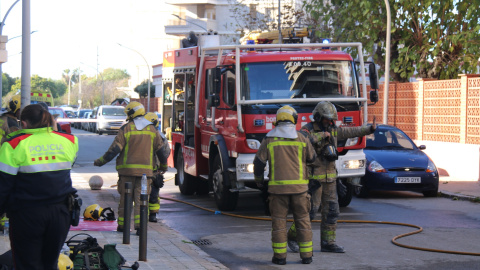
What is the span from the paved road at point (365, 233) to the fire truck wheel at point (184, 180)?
202 millimetres

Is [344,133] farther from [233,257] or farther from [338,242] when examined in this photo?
[233,257]

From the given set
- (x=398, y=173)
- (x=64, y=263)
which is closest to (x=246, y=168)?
(x=398, y=173)

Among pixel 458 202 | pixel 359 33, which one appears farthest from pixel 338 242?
pixel 359 33

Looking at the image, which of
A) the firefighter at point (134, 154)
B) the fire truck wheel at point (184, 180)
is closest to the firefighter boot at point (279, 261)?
the firefighter at point (134, 154)

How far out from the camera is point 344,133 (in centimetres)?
1005

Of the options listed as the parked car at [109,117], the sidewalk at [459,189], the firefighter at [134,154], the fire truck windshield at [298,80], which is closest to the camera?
the firefighter at [134,154]

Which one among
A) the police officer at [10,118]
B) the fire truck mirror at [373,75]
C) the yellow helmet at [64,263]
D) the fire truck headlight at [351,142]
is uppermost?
the fire truck mirror at [373,75]

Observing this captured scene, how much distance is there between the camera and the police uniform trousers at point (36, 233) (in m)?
5.61

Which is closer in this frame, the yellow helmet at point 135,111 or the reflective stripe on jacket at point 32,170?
the reflective stripe on jacket at point 32,170

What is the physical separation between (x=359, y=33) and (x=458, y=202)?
10982 mm

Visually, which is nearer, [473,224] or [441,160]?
[473,224]

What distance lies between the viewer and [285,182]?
8.73 metres

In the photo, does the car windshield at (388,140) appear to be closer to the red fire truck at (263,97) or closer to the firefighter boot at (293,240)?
the red fire truck at (263,97)

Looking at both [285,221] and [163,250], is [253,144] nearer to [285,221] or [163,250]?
[163,250]
